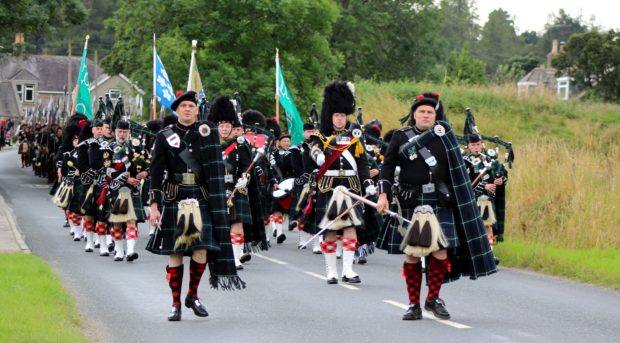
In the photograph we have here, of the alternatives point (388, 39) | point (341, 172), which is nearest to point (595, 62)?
point (388, 39)

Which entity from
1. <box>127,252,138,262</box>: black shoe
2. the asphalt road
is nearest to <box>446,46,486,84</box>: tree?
<box>127,252,138,262</box>: black shoe

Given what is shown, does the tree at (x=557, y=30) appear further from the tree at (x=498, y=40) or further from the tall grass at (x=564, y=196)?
the tall grass at (x=564, y=196)

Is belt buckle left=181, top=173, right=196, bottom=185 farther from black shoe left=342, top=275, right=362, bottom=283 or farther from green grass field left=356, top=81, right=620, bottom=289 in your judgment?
green grass field left=356, top=81, right=620, bottom=289

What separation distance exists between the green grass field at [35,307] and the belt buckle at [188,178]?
1.52 meters

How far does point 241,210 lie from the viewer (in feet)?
52.2

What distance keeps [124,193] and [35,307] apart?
6.56 m

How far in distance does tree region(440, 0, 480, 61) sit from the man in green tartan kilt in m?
107

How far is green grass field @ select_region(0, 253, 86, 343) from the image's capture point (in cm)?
931

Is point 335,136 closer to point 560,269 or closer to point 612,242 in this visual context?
point 560,269

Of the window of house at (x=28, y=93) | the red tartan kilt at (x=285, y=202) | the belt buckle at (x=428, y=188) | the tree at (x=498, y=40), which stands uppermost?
the tree at (x=498, y=40)

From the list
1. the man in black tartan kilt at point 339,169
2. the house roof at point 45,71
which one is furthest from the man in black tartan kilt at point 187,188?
the house roof at point 45,71

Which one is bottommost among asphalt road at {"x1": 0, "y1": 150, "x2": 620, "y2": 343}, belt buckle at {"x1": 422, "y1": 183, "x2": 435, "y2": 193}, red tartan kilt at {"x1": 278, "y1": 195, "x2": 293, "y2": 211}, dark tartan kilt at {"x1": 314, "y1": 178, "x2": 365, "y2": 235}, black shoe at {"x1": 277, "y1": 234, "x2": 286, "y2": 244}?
black shoe at {"x1": 277, "y1": 234, "x2": 286, "y2": 244}

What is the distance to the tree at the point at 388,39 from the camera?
223ft

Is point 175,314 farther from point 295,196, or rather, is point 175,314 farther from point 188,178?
point 295,196
